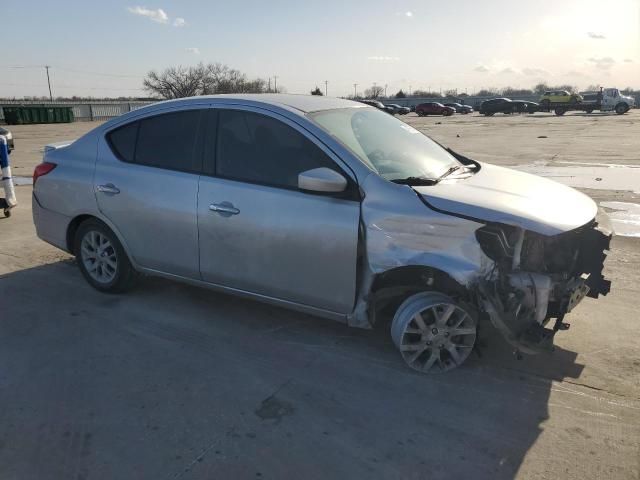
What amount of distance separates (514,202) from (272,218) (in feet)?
5.17

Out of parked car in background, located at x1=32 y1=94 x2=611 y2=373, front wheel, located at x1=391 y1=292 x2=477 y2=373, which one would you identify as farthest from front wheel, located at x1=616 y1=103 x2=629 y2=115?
front wheel, located at x1=391 y1=292 x2=477 y2=373

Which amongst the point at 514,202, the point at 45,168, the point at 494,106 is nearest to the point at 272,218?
the point at 514,202

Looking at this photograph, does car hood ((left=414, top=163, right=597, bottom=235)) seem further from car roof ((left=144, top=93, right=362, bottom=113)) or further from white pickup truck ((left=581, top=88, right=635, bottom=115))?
white pickup truck ((left=581, top=88, right=635, bottom=115))

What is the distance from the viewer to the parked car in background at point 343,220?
10.6 ft

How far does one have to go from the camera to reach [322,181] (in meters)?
3.34

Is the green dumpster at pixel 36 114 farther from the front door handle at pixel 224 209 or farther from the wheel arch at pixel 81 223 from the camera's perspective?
the front door handle at pixel 224 209

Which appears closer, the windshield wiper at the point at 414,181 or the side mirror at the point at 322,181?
the side mirror at the point at 322,181

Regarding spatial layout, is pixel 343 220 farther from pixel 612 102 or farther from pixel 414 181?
pixel 612 102

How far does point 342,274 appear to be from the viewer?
351cm

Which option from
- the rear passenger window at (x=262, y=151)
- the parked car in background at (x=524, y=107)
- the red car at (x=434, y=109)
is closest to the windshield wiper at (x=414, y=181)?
the rear passenger window at (x=262, y=151)

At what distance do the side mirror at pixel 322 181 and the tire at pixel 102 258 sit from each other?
205 centimetres

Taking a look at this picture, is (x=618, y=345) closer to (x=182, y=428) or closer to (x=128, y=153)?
(x=182, y=428)

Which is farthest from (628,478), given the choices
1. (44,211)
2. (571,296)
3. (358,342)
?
(44,211)

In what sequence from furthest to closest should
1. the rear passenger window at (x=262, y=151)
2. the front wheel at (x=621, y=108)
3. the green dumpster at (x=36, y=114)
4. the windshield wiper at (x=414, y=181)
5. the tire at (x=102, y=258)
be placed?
1. the front wheel at (x=621, y=108)
2. the green dumpster at (x=36, y=114)
3. the tire at (x=102, y=258)
4. the rear passenger window at (x=262, y=151)
5. the windshield wiper at (x=414, y=181)
